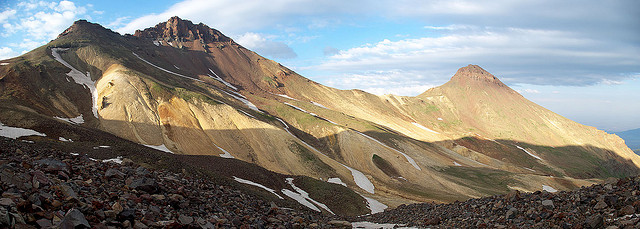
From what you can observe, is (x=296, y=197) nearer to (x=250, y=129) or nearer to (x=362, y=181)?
(x=362, y=181)

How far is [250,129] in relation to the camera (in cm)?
7200

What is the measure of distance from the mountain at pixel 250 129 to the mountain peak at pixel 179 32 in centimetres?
1620

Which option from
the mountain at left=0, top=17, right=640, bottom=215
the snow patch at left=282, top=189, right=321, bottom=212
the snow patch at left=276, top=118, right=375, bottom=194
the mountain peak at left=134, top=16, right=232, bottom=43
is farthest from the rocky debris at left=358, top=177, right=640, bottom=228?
the mountain peak at left=134, top=16, right=232, bottom=43

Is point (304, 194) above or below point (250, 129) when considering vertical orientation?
below

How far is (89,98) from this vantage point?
69.2 m

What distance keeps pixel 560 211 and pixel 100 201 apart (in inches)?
668

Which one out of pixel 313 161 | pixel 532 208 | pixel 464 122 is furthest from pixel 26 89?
pixel 464 122

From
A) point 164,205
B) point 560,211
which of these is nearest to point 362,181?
point 560,211

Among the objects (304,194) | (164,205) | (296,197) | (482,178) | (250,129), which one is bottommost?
(482,178)

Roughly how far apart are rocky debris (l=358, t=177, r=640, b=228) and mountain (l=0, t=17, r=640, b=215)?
23.6m

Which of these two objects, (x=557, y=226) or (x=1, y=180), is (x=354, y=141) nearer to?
(x=557, y=226)

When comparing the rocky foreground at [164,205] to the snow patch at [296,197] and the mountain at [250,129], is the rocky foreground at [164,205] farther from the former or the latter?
the mountain at [250,129]

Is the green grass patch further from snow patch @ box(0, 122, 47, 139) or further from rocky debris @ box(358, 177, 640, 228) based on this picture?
snow patch @ box(0, 122, 47, 139)

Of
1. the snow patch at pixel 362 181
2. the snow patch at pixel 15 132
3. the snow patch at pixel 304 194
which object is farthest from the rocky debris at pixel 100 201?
the snow patch at pixel 362 181
